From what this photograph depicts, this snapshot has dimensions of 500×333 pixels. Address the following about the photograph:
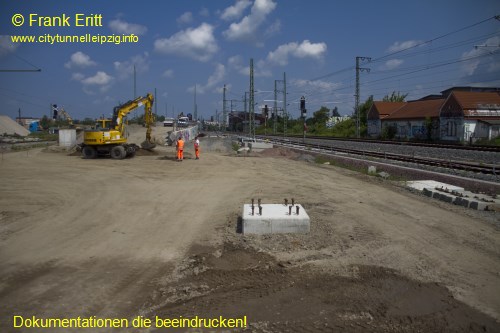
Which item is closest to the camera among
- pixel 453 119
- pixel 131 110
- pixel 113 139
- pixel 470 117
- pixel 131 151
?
pixel 113 139

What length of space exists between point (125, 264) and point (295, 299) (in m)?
2.84

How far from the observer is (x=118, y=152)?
2319 cm


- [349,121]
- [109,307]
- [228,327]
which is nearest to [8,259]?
[109,307]

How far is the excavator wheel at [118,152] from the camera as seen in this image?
910 inches

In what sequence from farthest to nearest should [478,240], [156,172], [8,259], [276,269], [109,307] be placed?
1. [156,172]
2. [478,240]
3. [8,259]
4. [276,269]
5. [109,307]

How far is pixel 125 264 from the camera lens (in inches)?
247

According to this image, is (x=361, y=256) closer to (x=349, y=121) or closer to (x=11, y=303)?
(x=11, y=303)

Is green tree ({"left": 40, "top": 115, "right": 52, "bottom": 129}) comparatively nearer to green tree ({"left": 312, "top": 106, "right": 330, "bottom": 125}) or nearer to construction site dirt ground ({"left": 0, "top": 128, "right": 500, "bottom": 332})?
green tree ({"left": 312, "top": 106, "right": 330, "bottom": 125})

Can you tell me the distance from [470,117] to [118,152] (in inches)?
1369

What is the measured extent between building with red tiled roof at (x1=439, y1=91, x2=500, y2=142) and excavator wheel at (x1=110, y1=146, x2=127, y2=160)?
109ft

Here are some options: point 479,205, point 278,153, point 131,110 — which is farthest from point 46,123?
point 479,205

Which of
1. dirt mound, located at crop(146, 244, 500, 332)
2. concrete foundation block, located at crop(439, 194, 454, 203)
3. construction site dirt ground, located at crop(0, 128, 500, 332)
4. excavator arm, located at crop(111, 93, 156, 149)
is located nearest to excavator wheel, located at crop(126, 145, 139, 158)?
excavator arm, located at crop(111, 93, 156, 149)

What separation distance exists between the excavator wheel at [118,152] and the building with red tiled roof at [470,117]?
33320 millimetres

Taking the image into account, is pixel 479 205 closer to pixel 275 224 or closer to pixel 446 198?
pixel 446 198
